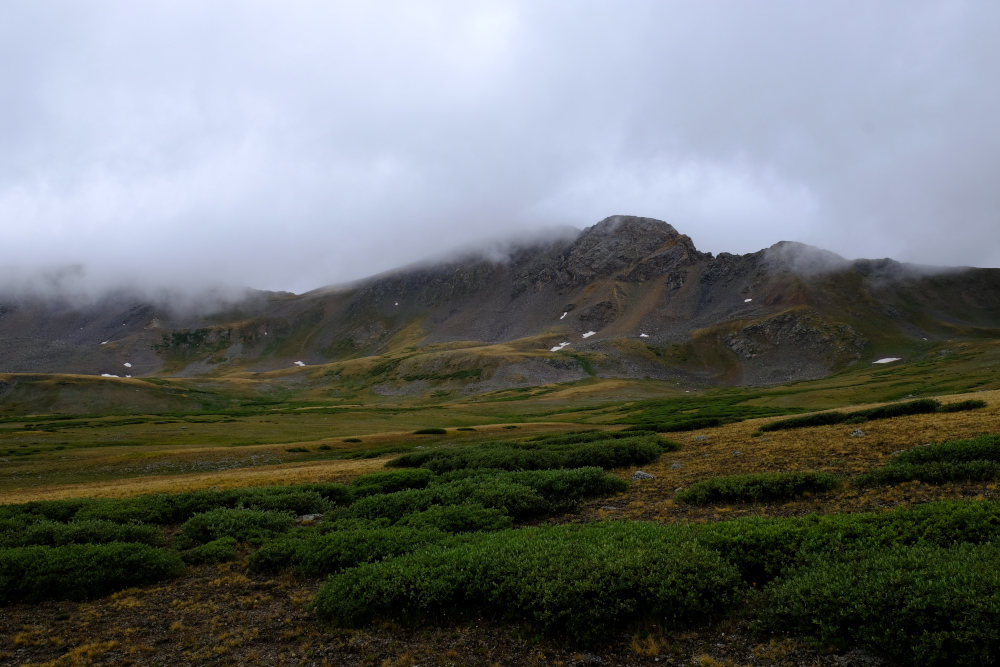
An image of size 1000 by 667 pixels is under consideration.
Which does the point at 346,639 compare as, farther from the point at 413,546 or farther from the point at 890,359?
the point at 890,359

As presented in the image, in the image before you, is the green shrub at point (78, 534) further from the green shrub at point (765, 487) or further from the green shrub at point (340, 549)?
the green shrub at point (765, 487)

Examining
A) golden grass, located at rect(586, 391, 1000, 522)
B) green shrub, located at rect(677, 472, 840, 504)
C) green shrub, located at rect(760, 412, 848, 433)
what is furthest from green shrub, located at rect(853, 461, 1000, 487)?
green shrub, located at rect(760, 412, 848, 433)

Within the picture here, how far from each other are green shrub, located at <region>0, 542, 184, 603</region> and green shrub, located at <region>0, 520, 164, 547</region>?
57.2 inches

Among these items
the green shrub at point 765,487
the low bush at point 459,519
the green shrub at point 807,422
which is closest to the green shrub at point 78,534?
the low bush at point 459,519

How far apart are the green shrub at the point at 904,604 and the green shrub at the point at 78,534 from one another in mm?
18665

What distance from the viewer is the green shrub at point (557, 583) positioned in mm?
9484

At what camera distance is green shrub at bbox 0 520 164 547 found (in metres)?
16.6

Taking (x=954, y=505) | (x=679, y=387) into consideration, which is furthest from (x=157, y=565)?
(x=679, y=387)

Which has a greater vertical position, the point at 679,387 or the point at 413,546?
the point at 413,546

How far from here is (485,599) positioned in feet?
35.5

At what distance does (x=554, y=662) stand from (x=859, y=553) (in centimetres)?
591

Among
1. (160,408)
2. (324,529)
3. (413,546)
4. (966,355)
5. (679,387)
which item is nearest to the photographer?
(413,546)

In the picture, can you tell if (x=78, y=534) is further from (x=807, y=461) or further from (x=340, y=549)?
(x=807, y=461)

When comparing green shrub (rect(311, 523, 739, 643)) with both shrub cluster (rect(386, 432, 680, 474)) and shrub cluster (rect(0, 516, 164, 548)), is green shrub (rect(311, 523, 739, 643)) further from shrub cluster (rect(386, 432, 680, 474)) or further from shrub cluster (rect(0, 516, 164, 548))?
shrub cluster (rect(386, 432, 680, 474))
